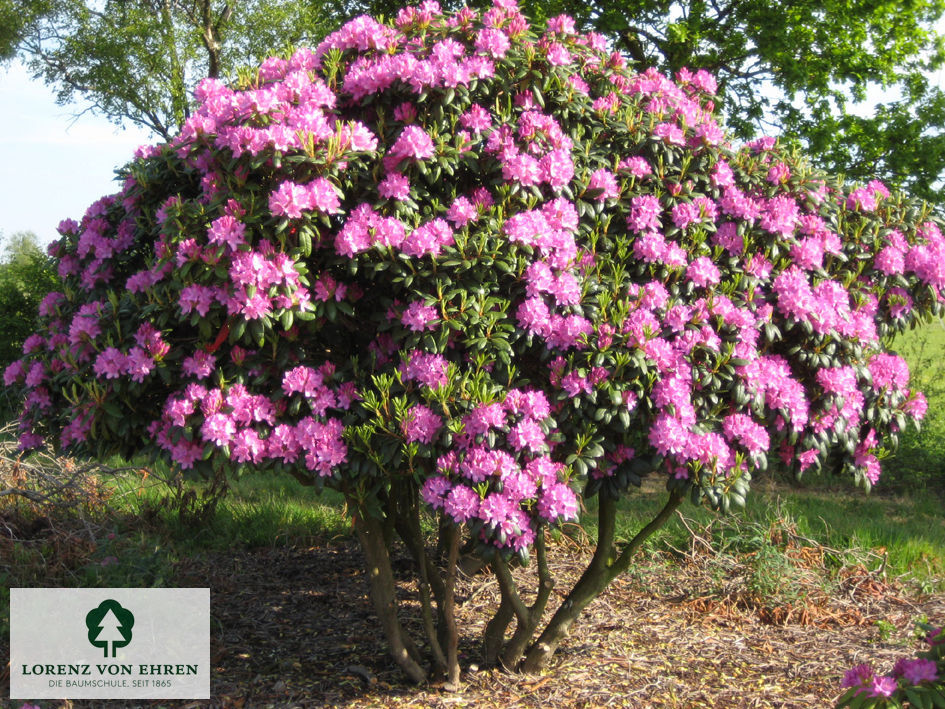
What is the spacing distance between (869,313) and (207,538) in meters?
4.48

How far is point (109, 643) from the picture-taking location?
4008 mm

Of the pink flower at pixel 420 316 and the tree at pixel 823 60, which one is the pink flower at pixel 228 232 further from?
the tree at pixel 823 60

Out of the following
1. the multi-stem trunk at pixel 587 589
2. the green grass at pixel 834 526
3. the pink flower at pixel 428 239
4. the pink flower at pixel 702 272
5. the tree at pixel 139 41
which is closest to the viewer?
the pink flower at pixel 428 239

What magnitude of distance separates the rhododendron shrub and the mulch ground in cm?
39

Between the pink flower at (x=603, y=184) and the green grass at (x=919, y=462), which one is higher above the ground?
the pink flower at (x=603, y=184)

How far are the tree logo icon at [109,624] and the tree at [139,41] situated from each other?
59.0ft

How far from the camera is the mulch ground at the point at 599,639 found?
3721 millimetres

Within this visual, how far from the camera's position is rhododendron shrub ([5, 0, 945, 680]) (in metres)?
2.89

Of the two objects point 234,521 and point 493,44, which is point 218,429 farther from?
point 234,521

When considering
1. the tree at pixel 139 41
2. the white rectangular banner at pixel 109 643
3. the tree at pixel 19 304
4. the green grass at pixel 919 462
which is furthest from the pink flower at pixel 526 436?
the tree at pixel 139 41

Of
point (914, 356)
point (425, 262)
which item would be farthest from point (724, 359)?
point (914, 356)

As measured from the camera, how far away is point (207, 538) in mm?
5934

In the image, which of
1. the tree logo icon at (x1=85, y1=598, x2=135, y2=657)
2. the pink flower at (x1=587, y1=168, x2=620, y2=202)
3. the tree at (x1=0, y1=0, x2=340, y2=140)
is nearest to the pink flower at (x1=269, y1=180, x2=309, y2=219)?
the pink flower at (x1=587, y1=168, x2=620, y2=202)

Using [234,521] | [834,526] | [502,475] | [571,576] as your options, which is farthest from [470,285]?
[834,526]
